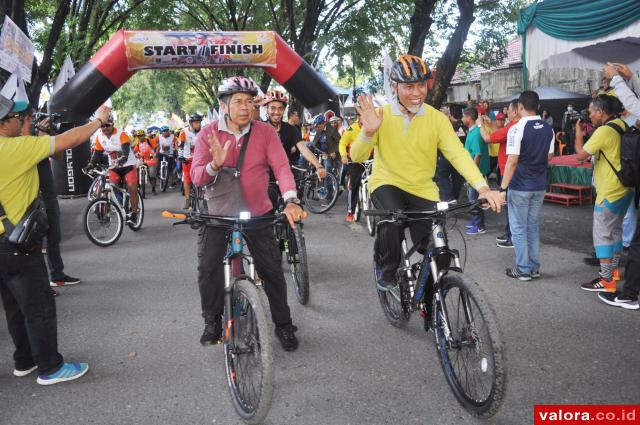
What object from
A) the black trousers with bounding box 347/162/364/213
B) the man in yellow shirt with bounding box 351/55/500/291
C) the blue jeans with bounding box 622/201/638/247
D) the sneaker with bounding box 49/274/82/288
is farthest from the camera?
the black trousers with bounding box 347/162/364/213

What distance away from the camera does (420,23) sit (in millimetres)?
12656

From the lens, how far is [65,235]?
9.29 meters

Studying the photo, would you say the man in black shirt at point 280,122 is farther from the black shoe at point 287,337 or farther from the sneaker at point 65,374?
the sneaker at point 65,374

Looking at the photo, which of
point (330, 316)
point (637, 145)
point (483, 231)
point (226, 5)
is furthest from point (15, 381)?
point (226, 5)

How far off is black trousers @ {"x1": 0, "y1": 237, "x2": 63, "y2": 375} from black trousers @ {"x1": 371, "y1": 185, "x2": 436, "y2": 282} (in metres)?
2.43

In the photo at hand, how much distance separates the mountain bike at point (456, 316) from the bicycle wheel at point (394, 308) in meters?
0.34

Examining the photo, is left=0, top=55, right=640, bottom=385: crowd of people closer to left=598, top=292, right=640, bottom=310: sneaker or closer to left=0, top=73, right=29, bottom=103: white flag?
left=598, top=292, right=640, bottom=310: sneaker

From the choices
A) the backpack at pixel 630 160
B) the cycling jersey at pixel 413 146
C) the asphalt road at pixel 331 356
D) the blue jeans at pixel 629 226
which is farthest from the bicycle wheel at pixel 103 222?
the blue jeans at pixel 629 226

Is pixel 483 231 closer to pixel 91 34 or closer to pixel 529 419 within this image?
pixel 529 419

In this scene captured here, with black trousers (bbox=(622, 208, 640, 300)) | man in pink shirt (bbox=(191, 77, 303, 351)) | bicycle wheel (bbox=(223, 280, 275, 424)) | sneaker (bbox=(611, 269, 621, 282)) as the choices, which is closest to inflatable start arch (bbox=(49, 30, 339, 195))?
man in pink shirt (bbox=(191, 77, 303, 351))

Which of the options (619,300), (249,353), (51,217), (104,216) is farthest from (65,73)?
(619,300)

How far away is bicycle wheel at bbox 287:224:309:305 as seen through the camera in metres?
5.06

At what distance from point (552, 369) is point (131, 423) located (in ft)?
9.26

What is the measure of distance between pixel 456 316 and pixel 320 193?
849cm
